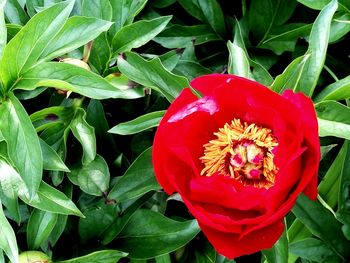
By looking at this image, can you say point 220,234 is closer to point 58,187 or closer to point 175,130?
point 175,130

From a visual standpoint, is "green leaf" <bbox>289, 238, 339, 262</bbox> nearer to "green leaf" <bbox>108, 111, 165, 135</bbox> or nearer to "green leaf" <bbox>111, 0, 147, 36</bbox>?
"green leaf" <bbox>108, 111, 165, 135</bbox>

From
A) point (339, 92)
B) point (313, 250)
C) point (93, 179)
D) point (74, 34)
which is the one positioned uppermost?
point (74, 34)

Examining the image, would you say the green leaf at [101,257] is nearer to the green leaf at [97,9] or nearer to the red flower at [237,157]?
the red flower at [237,157]

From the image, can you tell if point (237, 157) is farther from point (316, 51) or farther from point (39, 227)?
point (39, 227)

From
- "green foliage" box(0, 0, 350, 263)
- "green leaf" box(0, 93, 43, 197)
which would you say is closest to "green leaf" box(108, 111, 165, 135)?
"green foliage" box(0, 0, 350, 263)

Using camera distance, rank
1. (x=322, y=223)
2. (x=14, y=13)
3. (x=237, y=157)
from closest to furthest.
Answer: (x=237, y=157), (x=322, y=223), (x=14, y=13)

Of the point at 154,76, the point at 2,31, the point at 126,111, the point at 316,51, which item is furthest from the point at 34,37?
the point at 316,51

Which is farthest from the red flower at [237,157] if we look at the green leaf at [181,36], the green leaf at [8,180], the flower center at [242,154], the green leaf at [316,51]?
the green leaf at [181,36]
